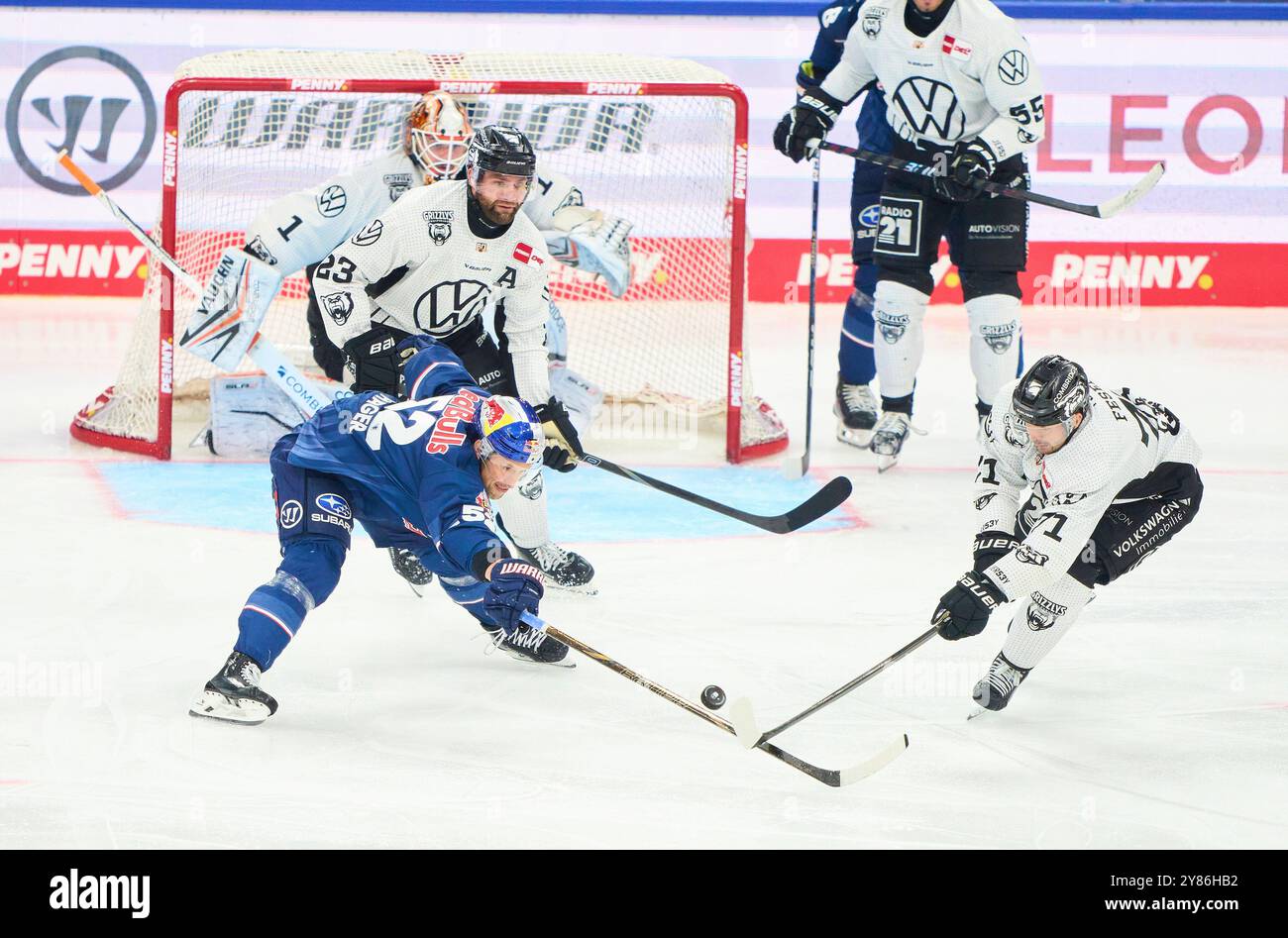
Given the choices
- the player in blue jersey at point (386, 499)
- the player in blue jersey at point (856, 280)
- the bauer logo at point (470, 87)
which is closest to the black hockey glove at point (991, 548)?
the player in blue jersey at point (386, 499)

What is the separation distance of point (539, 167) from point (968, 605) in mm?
3057

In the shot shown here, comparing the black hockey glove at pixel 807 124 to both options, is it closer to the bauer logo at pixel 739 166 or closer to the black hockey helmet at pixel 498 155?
the bauer logo at pixel 739 166

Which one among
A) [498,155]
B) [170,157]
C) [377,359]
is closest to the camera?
[498,155]

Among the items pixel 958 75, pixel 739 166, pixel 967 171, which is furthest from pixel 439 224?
pixel 958 75

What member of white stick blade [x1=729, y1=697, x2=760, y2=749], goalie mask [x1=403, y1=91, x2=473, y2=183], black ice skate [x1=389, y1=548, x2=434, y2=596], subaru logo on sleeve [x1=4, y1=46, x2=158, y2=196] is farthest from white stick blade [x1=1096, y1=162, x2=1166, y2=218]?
subaru logo on sleeve [x1=4, y1=46, x2=158, y2=196]

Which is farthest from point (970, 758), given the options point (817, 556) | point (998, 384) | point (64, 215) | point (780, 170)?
point (64, 215)

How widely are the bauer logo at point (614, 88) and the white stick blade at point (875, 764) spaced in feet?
→ 11.2

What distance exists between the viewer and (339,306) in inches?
180

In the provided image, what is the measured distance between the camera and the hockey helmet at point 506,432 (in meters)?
3.36

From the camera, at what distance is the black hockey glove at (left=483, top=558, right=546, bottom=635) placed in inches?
127

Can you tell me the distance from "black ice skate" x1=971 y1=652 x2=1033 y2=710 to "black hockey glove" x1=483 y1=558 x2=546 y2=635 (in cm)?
97

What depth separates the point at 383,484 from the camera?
11.7ft

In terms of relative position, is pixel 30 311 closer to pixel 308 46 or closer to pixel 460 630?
pixel 308 46

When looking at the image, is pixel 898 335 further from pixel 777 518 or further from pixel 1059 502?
pixel 1059 502
